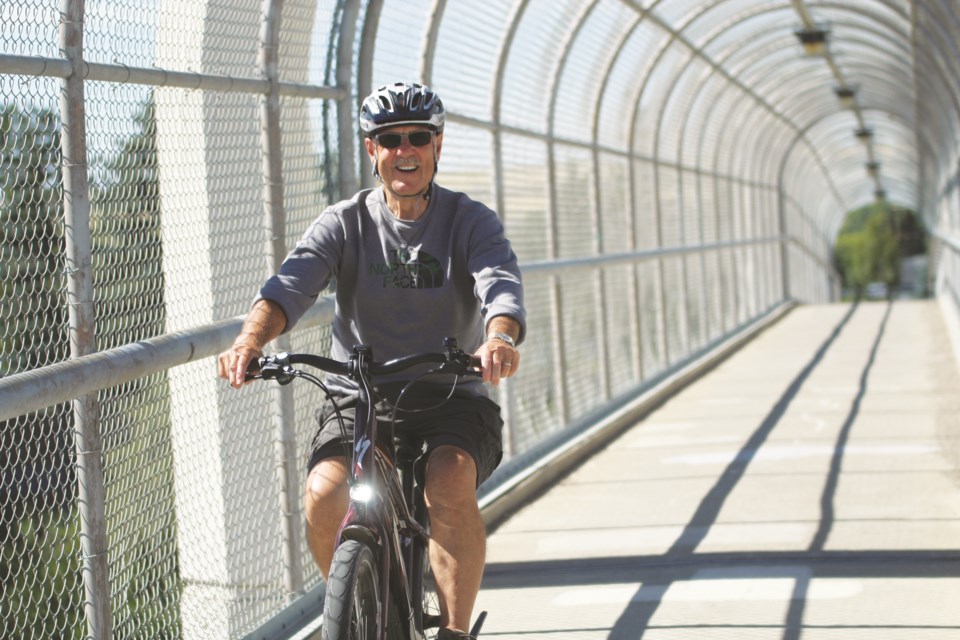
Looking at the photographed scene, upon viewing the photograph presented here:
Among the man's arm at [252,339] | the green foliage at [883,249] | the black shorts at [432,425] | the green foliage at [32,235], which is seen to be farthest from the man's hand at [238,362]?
the green foliage at [883,249]

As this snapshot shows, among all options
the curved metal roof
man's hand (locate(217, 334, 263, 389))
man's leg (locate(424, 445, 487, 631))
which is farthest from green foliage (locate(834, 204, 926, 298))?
man's hand (locate(217, 334, 263, 389))

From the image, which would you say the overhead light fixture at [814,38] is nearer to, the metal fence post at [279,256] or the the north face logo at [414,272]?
the metal fence post at [279,256]

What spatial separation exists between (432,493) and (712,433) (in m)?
6.05

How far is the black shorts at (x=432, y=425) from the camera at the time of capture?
11.6 feet

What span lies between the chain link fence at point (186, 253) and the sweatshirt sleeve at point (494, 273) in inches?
31.8

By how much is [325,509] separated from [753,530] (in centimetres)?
318

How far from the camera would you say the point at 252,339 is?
334cm

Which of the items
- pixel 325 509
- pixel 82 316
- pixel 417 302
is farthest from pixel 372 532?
pixel 82 316

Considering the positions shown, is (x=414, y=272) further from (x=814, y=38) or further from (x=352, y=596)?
(x=814, y=38)

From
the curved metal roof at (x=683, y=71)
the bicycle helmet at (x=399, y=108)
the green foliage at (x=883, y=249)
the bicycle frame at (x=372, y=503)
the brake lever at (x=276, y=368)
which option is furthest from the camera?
the green foliage at (x=883, y=249)

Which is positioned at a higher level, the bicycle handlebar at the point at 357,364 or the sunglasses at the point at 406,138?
the sunglasses at the point at 406,138

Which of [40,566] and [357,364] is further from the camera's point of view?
[40,566]

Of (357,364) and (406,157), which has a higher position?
(406,157)

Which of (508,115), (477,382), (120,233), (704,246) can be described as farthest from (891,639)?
(704,246)
